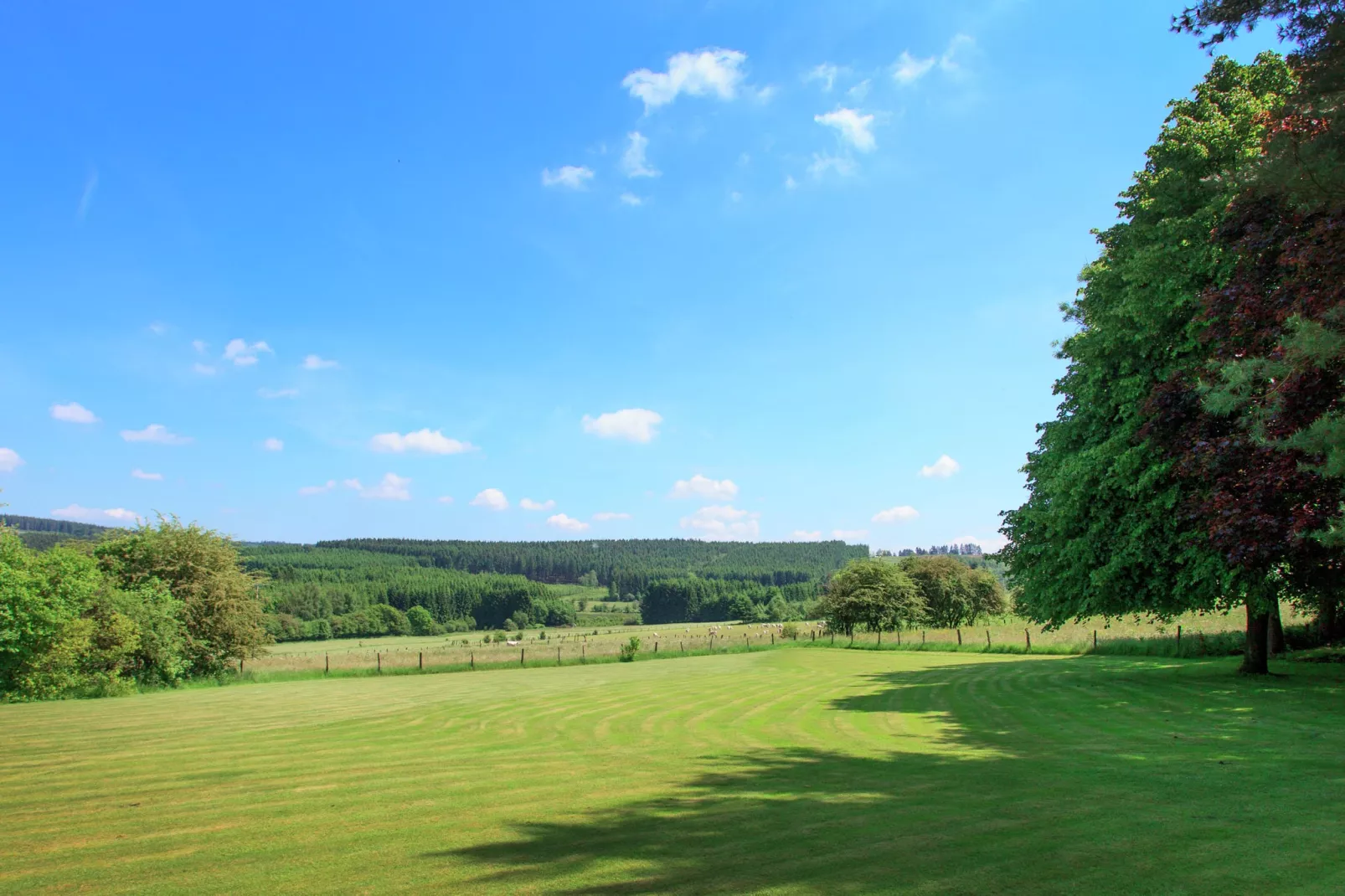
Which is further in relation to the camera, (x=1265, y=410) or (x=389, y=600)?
(x=389, y=600)

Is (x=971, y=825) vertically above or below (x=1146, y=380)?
below

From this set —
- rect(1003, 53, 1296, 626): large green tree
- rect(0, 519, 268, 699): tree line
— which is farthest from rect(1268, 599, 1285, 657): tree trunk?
rect(0, 519, 268, 699): tree line

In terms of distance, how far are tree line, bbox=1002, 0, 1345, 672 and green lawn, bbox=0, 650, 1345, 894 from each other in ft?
9.37

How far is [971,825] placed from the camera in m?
6.96

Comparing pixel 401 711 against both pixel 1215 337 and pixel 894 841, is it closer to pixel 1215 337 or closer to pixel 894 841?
pixel 894 841

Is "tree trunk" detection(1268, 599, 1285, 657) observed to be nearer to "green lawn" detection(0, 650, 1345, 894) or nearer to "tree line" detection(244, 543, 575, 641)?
"green lawn" detection(0, 650, 1345, 894)

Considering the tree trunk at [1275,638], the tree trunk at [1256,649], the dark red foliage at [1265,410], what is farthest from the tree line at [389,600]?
the dark red foliage at [1265,410]

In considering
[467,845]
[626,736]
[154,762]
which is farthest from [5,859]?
[626,736]

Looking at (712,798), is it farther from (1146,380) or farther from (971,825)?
(1146,380)

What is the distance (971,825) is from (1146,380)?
15201mm

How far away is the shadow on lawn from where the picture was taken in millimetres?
5512

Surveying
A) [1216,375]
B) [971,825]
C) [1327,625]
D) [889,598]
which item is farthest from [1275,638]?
[889,598]

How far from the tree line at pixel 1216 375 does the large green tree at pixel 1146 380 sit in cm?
5

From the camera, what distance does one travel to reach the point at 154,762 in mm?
11742
